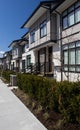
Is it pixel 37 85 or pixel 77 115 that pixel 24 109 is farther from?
pixel 77 115

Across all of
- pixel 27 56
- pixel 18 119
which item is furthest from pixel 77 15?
pixel 27 56

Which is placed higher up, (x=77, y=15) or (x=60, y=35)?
(x=77, y=15)

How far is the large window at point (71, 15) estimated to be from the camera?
16.2m

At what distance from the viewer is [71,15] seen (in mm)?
17172

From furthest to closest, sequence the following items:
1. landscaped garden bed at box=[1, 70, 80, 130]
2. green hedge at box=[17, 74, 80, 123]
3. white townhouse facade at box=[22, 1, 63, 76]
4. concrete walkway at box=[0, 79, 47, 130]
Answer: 1. white townhouse facade at box=[22, 1, 63, 76]
2. concrete walkway at box=[0, 79, 47, 130]
3. landscaped garden bed at box=[1, 70, 80, 130]
4. green hedge at box=[17, 74, 80, 123]

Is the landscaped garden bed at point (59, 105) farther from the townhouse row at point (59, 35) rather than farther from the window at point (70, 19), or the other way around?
the window at point (70, 19)

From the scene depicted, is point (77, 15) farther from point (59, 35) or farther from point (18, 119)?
point (18, 119)

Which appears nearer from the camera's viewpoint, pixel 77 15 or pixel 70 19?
pixel 77 15

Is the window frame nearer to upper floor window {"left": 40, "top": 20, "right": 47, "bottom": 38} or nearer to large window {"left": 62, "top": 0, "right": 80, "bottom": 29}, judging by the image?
upper floor window {"left": 40, "top": 20, "right": 47, "bottom": 38}

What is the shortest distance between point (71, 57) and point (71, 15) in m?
3.19

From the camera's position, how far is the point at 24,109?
10375mm

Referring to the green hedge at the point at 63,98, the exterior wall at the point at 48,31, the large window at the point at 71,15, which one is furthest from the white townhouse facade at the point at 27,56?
the green hedge at the point at 63,98

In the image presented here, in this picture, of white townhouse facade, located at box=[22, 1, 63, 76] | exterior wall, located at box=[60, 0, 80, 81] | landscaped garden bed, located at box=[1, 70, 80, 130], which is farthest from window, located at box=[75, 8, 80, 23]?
landscaped garden bed, located at box=[1, 70, 80, 130]

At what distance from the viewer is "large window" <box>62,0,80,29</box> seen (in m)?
16.2
